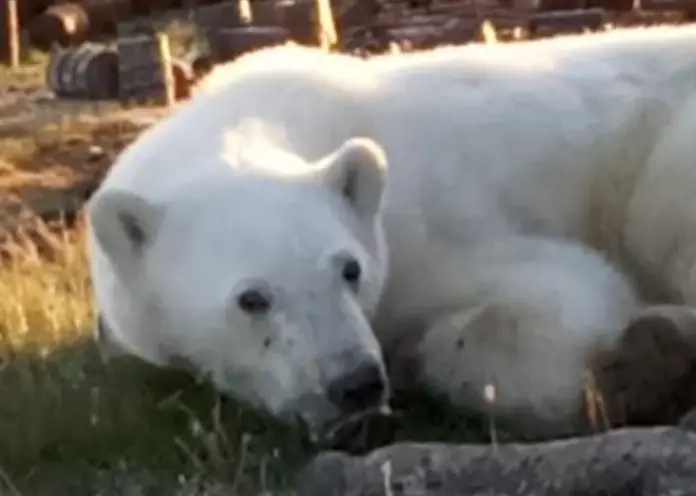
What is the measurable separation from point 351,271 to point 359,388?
1.00 ft

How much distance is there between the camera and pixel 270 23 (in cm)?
1022

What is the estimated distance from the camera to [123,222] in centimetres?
397

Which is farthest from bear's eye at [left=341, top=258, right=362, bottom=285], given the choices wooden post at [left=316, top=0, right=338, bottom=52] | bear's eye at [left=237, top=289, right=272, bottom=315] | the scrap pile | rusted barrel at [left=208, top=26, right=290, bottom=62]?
rusted barrel at [left=208, top=26, right=290, bottom=62]

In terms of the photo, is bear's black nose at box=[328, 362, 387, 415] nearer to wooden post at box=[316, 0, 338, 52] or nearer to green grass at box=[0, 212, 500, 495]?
green grass at box=[0, 212, 500, 495]

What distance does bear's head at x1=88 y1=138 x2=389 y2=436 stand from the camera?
3.73 meters

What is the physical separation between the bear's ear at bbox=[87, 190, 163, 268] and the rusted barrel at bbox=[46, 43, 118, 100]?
650 centimetres

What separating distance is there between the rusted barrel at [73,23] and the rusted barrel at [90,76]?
2.45 m

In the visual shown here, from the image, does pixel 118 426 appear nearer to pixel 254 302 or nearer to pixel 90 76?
pixel 254 302

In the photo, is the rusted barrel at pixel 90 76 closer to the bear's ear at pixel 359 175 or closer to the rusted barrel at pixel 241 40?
the rusted barrel at pixel 241 40

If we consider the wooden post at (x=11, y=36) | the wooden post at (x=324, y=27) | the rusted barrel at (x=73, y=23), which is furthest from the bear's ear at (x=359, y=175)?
the rusted barrel at (x=73, y=23)

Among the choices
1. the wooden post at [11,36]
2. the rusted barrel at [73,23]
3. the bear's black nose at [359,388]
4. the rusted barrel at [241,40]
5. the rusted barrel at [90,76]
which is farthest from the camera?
the rusted barrel at [73,23]

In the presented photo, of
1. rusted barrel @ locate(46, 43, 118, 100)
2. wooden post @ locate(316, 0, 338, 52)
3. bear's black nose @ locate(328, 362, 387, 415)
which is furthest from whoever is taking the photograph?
rusted barrel @ locate(46, 43, 118, 100)

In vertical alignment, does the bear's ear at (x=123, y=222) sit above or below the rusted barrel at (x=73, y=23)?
above

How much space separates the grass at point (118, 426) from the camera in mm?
3730
